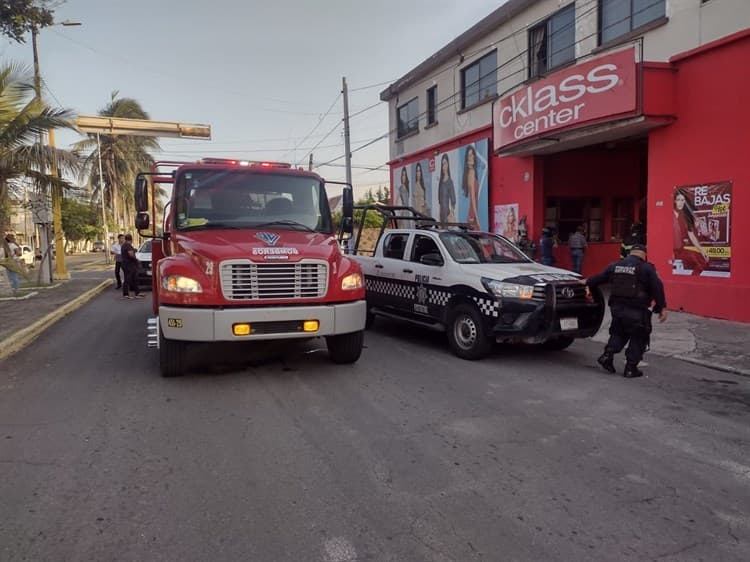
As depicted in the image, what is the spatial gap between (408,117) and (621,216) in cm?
998

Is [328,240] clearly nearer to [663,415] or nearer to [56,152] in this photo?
[663,415]

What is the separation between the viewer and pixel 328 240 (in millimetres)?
7023

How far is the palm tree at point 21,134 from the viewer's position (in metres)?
10.2

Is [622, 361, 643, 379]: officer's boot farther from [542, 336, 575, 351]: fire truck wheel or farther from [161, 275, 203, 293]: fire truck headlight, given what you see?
[161, 275, 203, 293]: fire truck headlight

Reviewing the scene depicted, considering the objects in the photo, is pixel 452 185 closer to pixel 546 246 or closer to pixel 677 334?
pixel 546 246

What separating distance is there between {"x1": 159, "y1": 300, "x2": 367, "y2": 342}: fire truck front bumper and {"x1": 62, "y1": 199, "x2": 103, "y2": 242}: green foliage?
57.9 m

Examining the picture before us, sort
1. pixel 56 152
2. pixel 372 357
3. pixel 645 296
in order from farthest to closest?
pixel 56 152, pixel 372 357, pixel 645 296

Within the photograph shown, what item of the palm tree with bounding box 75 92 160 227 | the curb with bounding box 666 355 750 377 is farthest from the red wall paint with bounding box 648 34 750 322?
the palm tree with bounding box 75 92 160 227

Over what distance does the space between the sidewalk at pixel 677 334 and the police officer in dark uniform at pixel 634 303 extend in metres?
1.32

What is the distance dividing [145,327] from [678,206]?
10.5 meters

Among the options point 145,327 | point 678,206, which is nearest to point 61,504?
point 145,327

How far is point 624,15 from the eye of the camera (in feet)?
41.3

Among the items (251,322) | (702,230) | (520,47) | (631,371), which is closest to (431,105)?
(520,47)

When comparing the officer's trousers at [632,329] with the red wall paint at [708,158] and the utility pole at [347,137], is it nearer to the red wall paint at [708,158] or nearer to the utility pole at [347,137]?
the red wall paint at [708,158]
